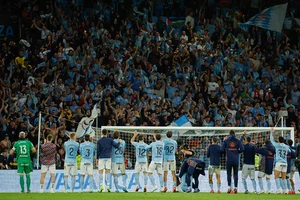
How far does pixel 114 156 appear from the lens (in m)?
30.6

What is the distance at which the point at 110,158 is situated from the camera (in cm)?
3016

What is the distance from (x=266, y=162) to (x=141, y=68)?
9795mm

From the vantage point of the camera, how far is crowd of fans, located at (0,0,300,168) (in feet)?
116

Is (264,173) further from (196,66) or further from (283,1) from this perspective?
(283,1)

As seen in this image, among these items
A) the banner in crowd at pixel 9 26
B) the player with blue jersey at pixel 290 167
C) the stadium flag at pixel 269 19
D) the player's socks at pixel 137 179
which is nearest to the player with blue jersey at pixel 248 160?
the player with blue jersey at pixel 290 167

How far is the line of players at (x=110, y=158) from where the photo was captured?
98.5 feet

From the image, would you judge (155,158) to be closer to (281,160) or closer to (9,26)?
(281,160)

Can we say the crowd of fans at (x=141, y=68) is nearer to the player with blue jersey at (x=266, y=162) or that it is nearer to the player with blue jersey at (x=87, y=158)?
the player with blue jersey at (x=87, y=158)

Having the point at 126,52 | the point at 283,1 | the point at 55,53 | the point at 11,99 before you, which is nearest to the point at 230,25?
the point at 283,1

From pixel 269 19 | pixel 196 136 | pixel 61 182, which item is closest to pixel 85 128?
pixel 61 182

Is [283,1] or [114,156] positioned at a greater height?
[283,1]

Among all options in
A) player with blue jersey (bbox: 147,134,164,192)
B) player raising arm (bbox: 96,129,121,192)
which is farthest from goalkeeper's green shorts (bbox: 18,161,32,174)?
player with blue jersey (bbox: 147,134,164,192)

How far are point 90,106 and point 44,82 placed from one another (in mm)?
2478

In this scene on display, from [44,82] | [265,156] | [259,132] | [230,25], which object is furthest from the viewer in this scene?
[230,25]
